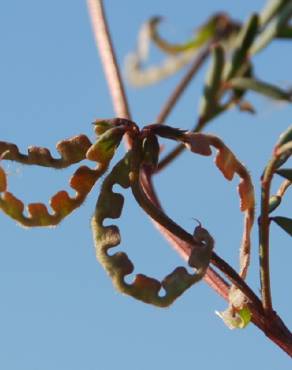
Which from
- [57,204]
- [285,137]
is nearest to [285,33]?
[285,137]

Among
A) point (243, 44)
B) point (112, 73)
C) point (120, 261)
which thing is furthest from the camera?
point (112, 73)

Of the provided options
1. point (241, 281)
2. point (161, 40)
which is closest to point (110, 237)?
point (241, 281)

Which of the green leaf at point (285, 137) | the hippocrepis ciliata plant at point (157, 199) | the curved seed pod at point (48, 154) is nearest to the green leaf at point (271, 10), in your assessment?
the hippocrepis ciliata plant at point (157, 199)

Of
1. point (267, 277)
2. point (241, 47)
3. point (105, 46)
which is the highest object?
point (105, 46)

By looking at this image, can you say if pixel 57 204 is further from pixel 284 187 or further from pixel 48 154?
pixel 284 187

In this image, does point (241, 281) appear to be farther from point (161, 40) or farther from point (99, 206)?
point (161, 40)

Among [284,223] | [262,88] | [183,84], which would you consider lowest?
[284,223]

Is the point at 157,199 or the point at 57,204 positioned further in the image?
the point at 157,199
